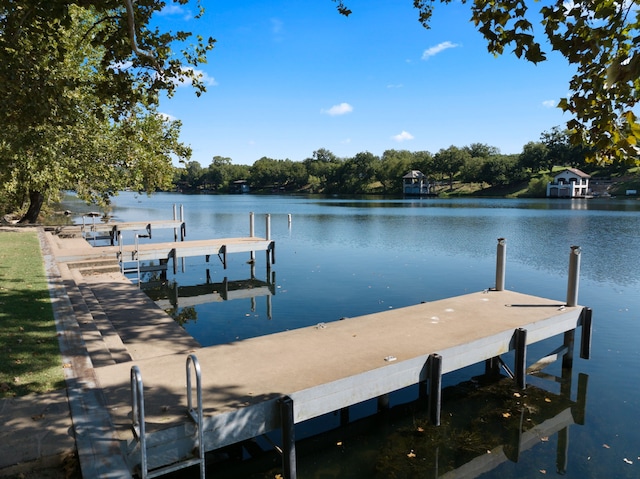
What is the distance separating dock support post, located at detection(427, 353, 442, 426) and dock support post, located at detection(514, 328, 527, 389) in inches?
82.1

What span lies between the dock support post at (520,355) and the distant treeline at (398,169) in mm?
71456

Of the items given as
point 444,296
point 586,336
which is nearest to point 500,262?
point 586,336

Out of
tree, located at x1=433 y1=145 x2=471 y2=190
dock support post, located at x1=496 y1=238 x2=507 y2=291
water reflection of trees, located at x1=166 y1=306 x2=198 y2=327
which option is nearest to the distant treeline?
tree, located at x1=433 y1=145 x2=471 y2=190

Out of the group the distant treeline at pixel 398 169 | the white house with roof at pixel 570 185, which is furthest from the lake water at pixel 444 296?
the white house with roof at pixel 570 185

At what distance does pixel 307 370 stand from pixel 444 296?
1042 cm

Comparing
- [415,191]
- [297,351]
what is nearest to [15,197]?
[297,351]

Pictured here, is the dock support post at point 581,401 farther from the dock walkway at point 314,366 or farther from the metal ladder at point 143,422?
the metal ladder at point 143,422

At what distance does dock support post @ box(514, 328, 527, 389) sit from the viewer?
27.7ft

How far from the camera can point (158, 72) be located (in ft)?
34.2

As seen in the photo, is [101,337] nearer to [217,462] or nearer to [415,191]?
[217,462]

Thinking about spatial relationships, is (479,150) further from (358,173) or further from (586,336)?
(586,336)

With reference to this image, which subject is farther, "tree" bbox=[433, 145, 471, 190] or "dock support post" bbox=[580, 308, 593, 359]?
"tree" bbox=[433, 145, 471, 190]

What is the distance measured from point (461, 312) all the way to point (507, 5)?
18.8ft

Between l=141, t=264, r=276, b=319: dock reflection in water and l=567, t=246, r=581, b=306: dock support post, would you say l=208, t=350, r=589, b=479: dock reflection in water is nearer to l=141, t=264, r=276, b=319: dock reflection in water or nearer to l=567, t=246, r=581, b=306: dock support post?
l=567, t=246, r=581, b=306: dock support post
